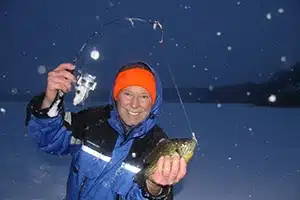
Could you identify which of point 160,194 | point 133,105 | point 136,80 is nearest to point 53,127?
point 133,105

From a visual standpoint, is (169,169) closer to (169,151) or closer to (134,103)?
(169,151)

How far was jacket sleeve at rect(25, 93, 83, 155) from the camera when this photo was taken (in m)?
3.13

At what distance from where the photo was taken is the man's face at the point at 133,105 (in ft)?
11.8

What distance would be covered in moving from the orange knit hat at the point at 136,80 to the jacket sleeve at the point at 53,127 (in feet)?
2.11

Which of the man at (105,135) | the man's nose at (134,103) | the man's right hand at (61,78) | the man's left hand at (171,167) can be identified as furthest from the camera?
the man's nose at (134,103)

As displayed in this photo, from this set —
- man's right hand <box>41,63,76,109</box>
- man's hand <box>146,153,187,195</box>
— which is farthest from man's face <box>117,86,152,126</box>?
man's hand <box>146,153,187,195</box>

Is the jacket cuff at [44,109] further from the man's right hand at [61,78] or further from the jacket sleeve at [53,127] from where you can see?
the man's right hand at [61,78]

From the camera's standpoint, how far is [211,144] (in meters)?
11.6

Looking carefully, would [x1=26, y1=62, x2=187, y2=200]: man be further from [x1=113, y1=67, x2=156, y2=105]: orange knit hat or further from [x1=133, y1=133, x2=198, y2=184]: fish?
[x1=133, y1=133, x2=198, y2=184]: fish

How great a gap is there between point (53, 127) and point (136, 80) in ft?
3.55

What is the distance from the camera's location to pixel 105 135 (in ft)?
11.6

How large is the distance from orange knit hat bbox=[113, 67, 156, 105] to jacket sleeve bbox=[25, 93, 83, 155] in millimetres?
642

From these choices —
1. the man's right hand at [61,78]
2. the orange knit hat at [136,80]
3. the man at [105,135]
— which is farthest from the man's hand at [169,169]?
the orange knit hat at [136,80]

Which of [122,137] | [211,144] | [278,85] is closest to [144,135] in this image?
[122,137]
